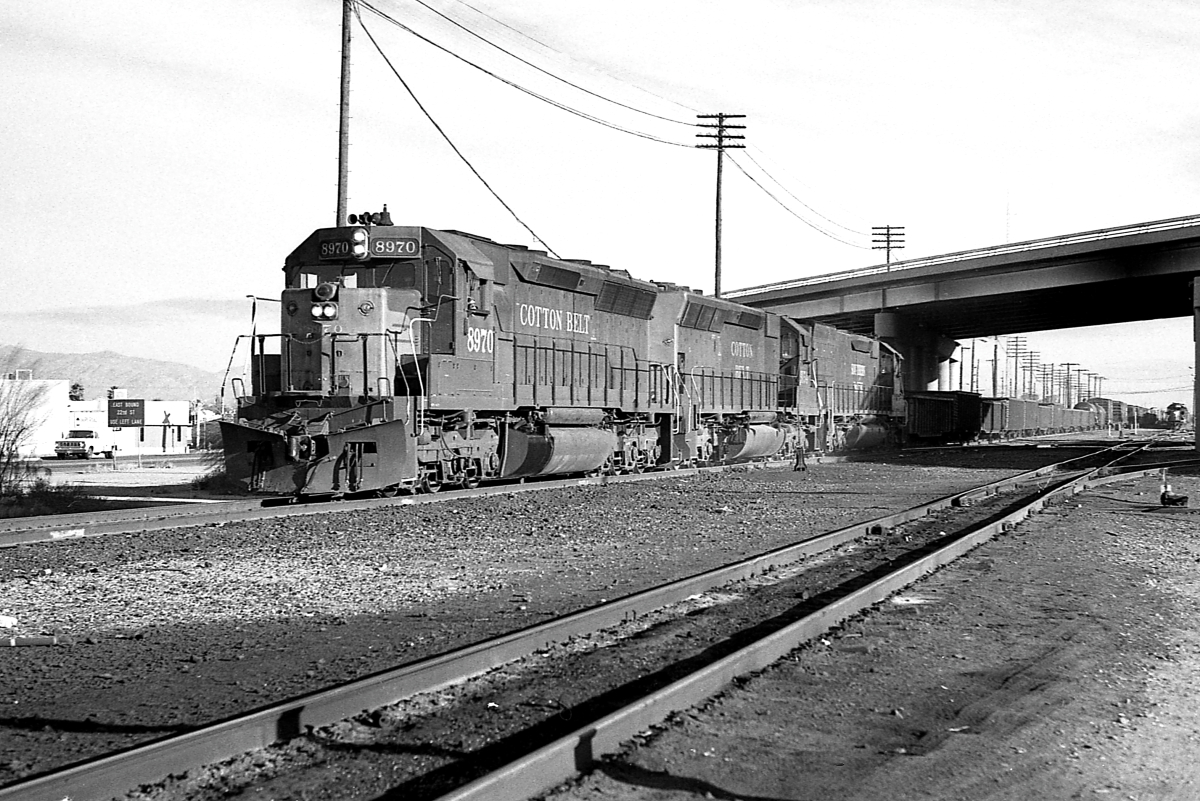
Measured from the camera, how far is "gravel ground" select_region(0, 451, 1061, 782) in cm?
530

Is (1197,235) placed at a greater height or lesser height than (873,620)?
greater

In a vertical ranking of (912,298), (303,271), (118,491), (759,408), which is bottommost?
A: (118,491)

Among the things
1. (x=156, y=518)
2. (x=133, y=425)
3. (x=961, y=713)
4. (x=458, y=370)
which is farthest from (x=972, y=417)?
(x=961, y=713)

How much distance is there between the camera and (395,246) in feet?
48.8

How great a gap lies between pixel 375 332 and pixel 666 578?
21.6 ft

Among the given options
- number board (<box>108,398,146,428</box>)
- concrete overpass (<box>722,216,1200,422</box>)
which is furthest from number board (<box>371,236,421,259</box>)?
number board (<box>108,398,146,428</box>)

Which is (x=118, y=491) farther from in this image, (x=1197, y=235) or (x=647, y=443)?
(x=1197, y=235)

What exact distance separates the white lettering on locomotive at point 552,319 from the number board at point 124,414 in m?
44.1

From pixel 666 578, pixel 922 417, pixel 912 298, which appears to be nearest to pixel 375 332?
pixel 666 578

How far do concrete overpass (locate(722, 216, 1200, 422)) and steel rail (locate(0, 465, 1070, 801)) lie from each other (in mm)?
34870

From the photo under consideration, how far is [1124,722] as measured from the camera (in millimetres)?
4984

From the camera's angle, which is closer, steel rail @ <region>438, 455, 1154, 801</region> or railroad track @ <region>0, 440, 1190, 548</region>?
steel rail @ <region>438, 455, 1154, 801</region>

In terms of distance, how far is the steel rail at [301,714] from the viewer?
3.75 metres

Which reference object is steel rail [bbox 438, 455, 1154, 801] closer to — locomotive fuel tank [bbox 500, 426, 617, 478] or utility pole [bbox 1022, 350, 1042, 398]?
locomotive fuel tank [bbox 500, 426, 617, 478]
